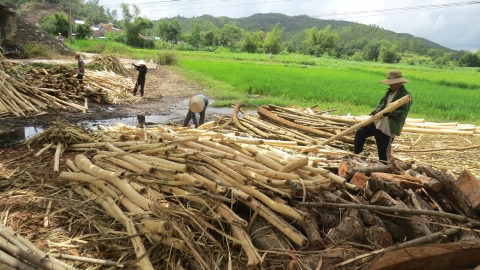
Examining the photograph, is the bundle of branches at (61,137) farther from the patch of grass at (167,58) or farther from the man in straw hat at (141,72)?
the patch of grass at (167,58)

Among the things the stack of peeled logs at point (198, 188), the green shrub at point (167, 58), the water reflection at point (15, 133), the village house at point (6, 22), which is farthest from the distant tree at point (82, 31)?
the stack of peeled logs at point (198, 188)

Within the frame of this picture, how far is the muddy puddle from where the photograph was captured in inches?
259

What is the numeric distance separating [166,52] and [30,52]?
29.0 ft

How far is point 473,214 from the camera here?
282 centimetres

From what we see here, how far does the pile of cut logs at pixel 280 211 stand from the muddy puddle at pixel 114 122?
12.8 feet

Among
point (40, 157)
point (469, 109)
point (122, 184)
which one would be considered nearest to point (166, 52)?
point (469, 109)

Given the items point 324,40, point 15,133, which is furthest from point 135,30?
point 324,40

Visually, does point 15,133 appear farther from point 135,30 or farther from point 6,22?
point 135,30

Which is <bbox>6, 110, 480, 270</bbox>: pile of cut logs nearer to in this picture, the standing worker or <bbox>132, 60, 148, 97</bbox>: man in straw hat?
the standing worker

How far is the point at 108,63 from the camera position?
16953 millimetres

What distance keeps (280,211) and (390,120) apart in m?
2.74

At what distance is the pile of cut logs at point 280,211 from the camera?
7.89ft

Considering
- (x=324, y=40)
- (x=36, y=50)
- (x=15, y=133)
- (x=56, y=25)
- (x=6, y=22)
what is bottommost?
(x=15, y=133)

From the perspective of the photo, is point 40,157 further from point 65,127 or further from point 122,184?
point 122,184
